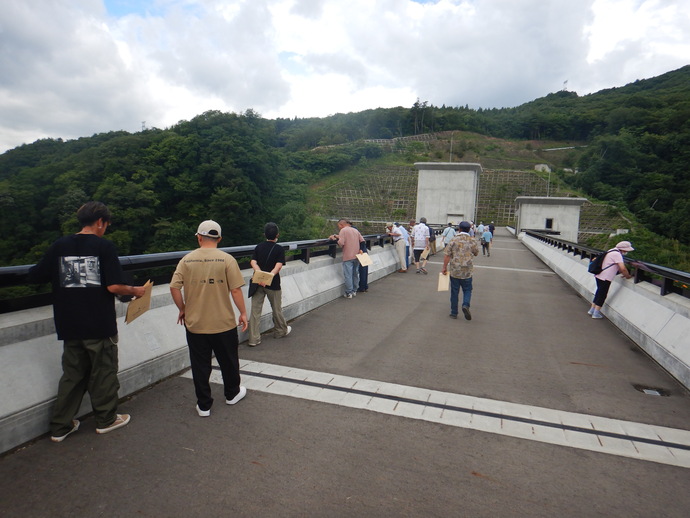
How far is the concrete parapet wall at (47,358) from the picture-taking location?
11.7 ft

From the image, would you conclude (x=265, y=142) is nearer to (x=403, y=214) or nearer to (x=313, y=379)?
(x=403, y=214)

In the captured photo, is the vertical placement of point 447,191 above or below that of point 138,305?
below

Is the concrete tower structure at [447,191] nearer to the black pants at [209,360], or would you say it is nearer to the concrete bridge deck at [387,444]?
the concrete bridge deck at [387,444]

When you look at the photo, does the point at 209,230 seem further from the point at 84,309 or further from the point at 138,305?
the point at 84,309

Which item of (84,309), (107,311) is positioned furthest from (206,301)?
(84,309)

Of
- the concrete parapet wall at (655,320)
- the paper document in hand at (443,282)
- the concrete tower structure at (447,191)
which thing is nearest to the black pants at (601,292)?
the concrete parapet wall at (655,320)

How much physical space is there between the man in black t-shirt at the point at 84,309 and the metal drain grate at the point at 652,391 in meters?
5.76

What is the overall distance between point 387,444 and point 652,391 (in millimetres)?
3629

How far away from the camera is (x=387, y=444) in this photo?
3.81 metres

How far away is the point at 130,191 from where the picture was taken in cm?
5469

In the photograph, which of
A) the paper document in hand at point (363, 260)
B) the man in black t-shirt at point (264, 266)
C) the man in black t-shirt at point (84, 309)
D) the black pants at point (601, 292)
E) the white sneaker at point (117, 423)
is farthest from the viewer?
the paper document in hand at point (363, 260)

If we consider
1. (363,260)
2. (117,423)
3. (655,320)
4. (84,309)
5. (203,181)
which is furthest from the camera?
(203,181)

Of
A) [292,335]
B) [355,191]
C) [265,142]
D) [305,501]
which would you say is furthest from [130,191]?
[305,501]

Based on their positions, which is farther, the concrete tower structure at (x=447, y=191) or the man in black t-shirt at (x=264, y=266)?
the concrete tower structure at (x=447, y=191)
